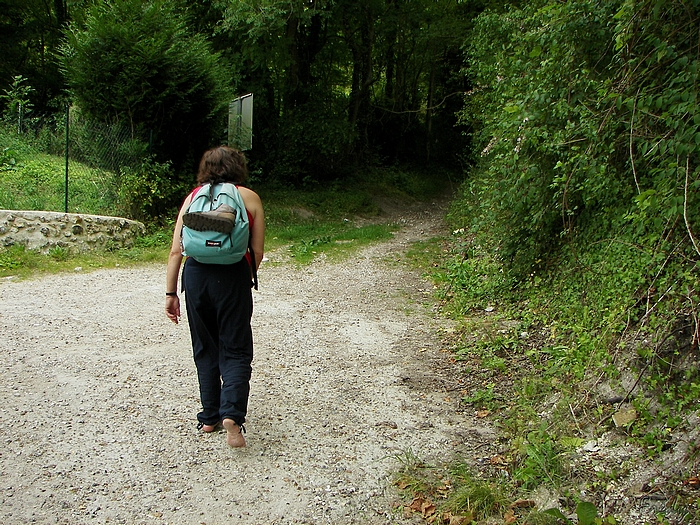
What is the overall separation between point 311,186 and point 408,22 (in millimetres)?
6106

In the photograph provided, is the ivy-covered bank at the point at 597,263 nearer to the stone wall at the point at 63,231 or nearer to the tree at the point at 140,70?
the stone wall at the point at 63,231

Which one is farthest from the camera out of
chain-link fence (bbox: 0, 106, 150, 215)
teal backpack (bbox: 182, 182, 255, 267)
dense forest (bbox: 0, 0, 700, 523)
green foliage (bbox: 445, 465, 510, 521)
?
chain-link fence (bbox: 0, 106, 150, 215)

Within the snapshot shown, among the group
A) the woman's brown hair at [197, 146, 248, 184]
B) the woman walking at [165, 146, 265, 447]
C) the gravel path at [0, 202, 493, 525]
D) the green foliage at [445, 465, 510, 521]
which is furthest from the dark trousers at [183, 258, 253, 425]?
the green foliage at [445, 465, 510, 521]

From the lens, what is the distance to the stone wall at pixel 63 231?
898 centimetres

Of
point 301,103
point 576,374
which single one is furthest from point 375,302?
point 301,103

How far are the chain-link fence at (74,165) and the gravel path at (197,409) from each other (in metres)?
3.50

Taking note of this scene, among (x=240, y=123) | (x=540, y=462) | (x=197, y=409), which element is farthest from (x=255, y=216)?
(x=240, y=123)

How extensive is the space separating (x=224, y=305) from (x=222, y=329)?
0.53 feet

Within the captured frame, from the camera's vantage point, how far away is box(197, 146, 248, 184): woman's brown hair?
360cm

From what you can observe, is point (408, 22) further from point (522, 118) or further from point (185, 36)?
point (522, 118)

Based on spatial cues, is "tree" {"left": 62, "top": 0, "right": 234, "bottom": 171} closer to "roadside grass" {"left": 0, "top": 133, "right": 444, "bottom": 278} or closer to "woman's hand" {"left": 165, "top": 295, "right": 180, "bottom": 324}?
"roadside grass" {"left": 0, "top": 133, "right": 444, "bottom": 278}

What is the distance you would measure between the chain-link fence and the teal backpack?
733 centimetres

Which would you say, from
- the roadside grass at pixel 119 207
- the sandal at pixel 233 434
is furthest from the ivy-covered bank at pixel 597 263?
the roadside grass at pixel 119 207

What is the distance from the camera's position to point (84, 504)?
3.08 metres
